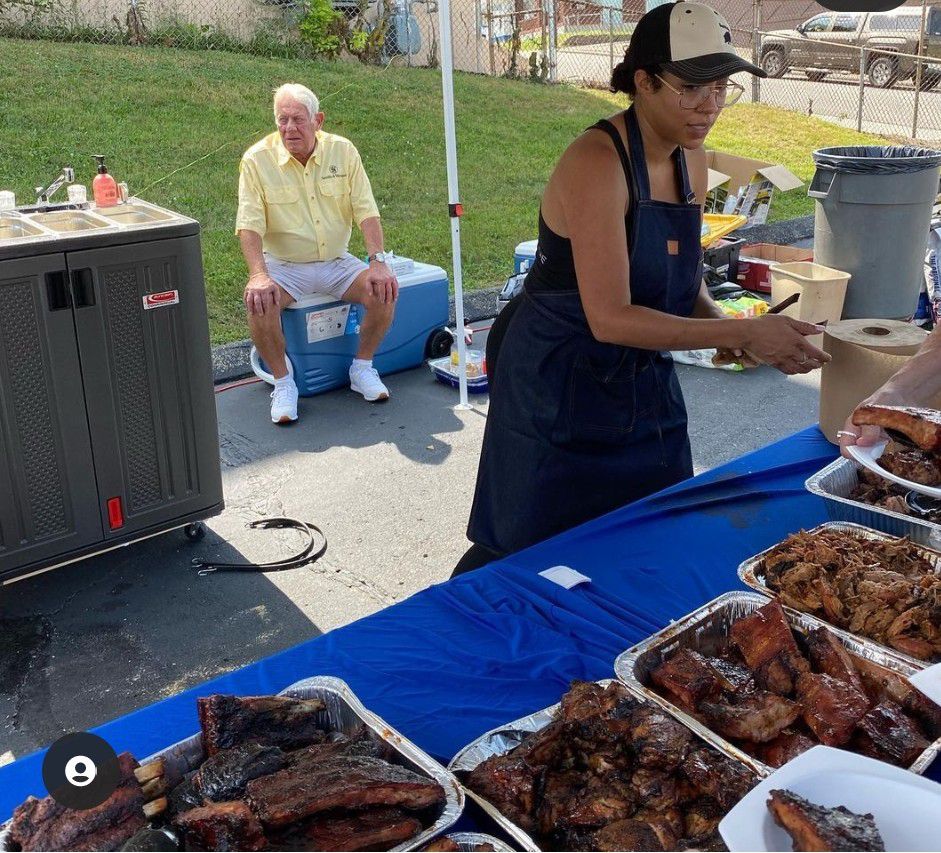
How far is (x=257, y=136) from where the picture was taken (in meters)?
10.6

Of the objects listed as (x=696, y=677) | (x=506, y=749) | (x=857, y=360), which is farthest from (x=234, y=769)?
(x=857, y=360)

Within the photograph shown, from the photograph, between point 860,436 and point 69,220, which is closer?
point 860,436

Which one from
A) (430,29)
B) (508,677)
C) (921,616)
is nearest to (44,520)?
(508,677)

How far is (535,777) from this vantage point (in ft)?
4.50

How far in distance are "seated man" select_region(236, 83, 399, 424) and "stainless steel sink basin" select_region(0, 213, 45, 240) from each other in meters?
1.93

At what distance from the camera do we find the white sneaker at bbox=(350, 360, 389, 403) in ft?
19.3

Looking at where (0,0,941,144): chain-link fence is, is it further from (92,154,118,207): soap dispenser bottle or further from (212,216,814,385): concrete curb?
(92,154,118,207): soap dispenser bottle

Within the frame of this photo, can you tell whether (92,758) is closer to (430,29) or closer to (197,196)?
(197,196)

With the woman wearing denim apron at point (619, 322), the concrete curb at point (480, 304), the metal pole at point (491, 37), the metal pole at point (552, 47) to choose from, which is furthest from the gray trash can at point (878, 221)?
the metal pole at point (552, 47)

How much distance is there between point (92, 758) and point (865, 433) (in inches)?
66.4

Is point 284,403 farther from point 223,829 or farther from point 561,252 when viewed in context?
point 223,829

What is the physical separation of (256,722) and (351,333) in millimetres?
4801

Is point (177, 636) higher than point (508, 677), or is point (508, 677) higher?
point (508, 677)

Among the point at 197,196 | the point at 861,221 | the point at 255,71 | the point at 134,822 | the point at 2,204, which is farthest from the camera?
the point at 255,71
